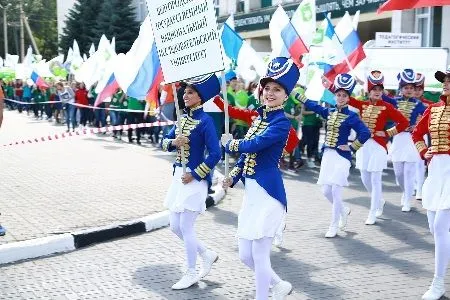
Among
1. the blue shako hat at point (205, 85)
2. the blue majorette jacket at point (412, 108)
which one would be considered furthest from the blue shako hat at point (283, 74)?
the blue majorette jacket at point (412, 108)

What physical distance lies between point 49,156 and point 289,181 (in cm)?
591

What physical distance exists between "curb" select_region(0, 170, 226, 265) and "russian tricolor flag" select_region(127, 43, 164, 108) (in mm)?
3937

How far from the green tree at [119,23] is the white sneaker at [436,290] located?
135 feet

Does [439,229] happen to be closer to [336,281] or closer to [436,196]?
[436,196]

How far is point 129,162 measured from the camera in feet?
48.3

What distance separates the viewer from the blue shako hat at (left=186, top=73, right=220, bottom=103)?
5973 mm

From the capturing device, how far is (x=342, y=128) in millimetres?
8133

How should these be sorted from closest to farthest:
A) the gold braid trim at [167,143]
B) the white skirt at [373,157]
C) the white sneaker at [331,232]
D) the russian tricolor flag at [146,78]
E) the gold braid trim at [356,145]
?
the gold braid trim at [167,143] < the white sneaker at [331,232] < the gold braid trim at [356,145] < the white skirt at [373,157] < the russian tricolor flag at [146,78]

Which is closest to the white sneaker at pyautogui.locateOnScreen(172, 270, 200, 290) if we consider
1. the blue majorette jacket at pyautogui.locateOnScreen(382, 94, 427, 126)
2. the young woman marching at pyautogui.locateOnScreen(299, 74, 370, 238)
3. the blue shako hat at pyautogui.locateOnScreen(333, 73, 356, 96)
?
the young woman marching at pyautogui.locateOnScreen(299, 74, 370, 238)

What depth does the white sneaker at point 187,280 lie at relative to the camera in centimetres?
594

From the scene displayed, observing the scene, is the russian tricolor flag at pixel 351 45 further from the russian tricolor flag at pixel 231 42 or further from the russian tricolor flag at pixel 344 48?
the russian tricolor flag at pixel 231 42

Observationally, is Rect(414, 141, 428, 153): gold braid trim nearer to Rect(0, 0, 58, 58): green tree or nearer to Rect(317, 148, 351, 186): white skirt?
Rect(317, 148, 351, 186): white skirt

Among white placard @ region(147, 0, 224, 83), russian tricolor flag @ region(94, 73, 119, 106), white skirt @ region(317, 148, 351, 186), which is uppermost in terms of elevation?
white placard @ region(147, 0, 224, 83)

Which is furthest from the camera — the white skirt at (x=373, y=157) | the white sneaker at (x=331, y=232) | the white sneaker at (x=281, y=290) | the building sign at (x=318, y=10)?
the building sign at (x=318, y=10)
